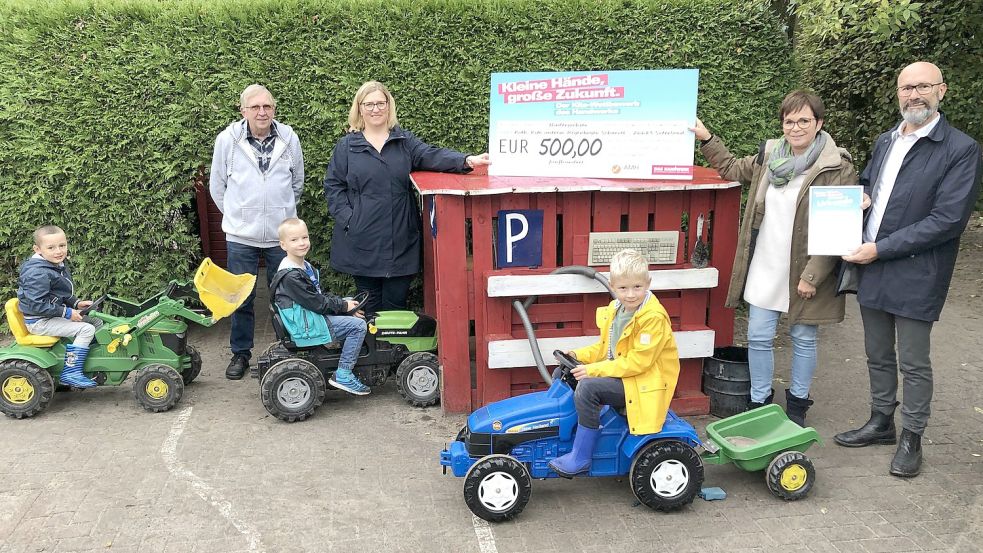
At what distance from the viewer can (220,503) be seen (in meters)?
4.17

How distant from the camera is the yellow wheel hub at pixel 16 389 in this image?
5215mm

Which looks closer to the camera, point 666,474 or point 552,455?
point 666,474

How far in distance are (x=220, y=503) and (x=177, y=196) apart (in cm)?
350

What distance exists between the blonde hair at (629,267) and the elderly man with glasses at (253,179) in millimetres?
3126

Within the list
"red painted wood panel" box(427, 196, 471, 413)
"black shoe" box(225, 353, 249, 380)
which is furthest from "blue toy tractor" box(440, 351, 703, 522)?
"black shoe" box(225, 353, 249, 380)

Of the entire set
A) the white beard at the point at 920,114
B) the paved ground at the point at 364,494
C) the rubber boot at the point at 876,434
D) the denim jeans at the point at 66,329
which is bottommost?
the paved ground at the point at 364,494

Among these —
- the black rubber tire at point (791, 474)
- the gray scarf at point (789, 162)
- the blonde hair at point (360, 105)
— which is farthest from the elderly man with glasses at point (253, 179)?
the black rubber tire at point (791, 474)

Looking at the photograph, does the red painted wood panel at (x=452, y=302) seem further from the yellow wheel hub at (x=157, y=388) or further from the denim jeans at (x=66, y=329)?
the denim jeans at (x=66, y=329)

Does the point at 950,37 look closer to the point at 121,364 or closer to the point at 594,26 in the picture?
the point at 594,26

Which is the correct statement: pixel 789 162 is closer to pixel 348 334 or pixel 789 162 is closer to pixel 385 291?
pixel 348 334

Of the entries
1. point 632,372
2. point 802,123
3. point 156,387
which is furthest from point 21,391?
point 802,123

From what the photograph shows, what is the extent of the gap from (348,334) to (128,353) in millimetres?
1574

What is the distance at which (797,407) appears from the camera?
16.0 ft

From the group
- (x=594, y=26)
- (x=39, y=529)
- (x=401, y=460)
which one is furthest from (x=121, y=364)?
(x=594, y=26)
